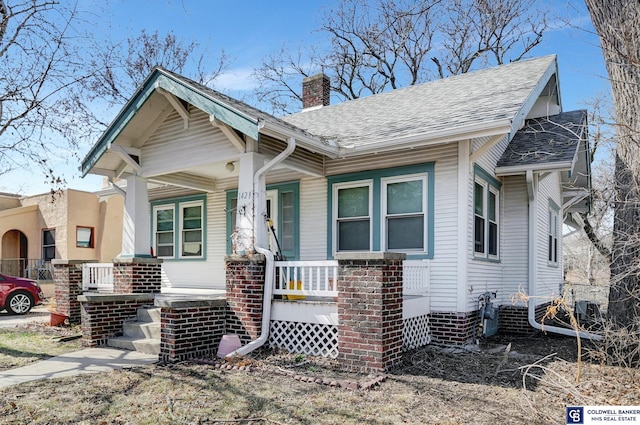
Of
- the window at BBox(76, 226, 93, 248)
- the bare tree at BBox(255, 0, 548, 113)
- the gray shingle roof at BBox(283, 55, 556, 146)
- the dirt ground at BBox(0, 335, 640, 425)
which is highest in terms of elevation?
the bare tree at BBox(255, 0, 548, 113)

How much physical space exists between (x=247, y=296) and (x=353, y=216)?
2747mm

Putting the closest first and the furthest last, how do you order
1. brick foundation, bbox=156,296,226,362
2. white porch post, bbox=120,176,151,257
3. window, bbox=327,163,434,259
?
brick foundation, bbox=156,296,226,362
window, bbox=327,163,434,259
white porch post, bbox=120,176,151,257

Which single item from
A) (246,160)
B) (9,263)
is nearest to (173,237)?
(246,160)

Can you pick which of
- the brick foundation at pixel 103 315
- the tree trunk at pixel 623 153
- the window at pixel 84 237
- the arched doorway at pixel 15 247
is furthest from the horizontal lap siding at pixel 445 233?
the arched doorway at pixel 15 247

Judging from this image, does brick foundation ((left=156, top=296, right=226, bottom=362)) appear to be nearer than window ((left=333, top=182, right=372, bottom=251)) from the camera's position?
Yes

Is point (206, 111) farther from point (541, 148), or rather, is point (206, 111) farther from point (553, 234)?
point (553, 234)

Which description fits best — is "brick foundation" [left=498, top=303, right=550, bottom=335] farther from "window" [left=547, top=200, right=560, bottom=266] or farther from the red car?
the red car

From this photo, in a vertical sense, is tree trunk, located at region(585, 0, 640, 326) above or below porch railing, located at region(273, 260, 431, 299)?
above

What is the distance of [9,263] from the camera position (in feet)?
66.4

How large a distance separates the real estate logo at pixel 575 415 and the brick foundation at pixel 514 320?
526 cm

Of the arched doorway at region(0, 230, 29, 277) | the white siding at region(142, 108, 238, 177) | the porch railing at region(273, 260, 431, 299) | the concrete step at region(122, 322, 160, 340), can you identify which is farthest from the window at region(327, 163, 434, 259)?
the arched doorway at region(0, 230, 29, 277)

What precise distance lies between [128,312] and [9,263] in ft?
49.5

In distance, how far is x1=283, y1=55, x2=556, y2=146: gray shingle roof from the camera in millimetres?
8109

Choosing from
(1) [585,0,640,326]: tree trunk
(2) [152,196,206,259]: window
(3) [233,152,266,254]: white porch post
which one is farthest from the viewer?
(2) [152,196,206,259]: window
